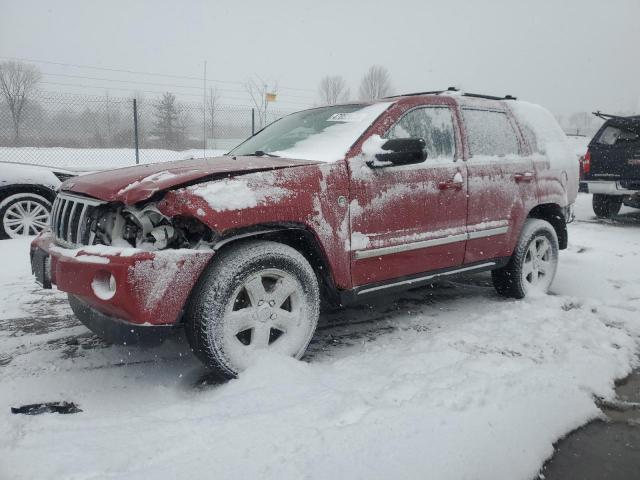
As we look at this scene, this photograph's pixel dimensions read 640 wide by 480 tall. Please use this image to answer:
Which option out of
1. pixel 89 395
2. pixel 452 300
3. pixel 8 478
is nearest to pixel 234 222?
pixel 89 395

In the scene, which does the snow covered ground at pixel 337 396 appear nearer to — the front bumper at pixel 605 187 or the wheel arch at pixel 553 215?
the wheel arch at pixel 553 215

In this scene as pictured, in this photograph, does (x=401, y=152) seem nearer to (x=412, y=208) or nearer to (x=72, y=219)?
(x=412, y=208)

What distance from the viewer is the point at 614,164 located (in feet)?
27.1

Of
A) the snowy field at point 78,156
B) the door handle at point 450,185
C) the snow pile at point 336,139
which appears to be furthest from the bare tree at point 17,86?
the door handle at point 450,185

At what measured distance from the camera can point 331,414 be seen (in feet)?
7.30

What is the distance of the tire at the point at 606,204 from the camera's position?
8898 millimetres

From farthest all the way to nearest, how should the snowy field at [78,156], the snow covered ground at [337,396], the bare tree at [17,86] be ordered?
the bare tree at [17,86] → the snowy field at [78,156] → the snow covered ground at [337,396]

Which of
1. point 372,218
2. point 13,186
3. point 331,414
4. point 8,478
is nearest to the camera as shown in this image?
point 8,478

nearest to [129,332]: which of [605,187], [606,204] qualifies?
[605,187]

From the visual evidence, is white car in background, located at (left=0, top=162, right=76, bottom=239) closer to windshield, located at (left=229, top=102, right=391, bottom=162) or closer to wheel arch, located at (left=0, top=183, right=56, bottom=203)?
wheel arch, located at (left=0, top=183, right=56, bottom=203)

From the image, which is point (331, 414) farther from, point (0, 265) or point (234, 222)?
point (0, 265)

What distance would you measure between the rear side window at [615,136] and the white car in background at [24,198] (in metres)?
8.66

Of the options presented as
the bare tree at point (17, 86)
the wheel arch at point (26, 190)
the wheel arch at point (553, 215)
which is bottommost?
the wheel arch at point (553, 215)

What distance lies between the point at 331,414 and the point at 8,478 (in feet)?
4.18
